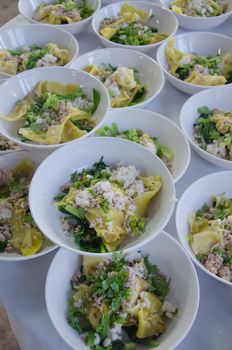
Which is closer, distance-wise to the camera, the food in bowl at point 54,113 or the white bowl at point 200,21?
the food in bowl at point 54,113

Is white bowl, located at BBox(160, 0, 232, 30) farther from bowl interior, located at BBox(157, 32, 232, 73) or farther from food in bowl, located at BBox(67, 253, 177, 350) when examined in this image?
food in bowl, located at BBox(67, 253, 177, 350)

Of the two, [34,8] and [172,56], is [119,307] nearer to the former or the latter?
[172,56]

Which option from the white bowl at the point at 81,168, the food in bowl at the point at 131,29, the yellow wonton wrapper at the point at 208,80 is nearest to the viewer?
the white bowl at the point at 81,168

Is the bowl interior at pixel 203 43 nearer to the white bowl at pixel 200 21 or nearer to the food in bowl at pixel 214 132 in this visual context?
the white bowl at pixel 200 21

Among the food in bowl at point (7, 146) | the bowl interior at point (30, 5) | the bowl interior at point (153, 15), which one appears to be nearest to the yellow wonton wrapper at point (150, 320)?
the food in bowl at point (7, 146)

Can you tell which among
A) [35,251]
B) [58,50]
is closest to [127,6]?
[58,50]

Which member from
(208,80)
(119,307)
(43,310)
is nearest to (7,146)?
(43,310)

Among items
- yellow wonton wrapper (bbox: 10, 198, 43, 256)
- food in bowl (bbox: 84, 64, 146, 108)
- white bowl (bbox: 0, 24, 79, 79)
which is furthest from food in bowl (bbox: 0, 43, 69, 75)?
yellow wonton wrapper (bbox: 10, 198, 43, 256)

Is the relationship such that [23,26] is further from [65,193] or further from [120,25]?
[65,193]
